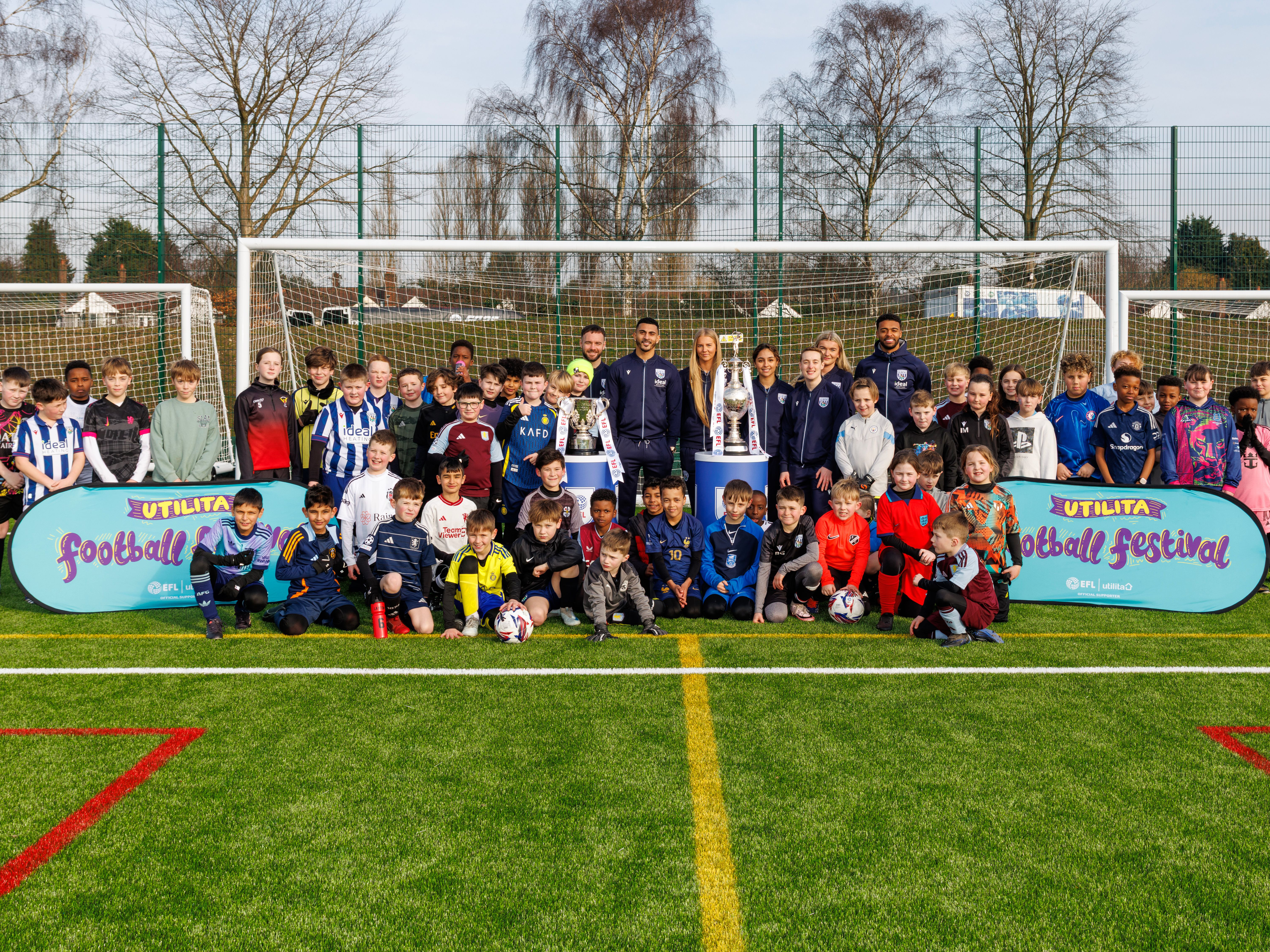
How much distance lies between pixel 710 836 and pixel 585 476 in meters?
4.04

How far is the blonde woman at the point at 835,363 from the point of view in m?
7.35

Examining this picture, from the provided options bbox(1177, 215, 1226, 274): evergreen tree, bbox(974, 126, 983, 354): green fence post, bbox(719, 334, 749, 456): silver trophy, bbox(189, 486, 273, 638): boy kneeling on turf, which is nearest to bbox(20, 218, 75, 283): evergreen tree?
bbox(189, 486, 273, 638): boy kneeling on turf

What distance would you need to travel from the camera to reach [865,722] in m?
4.22

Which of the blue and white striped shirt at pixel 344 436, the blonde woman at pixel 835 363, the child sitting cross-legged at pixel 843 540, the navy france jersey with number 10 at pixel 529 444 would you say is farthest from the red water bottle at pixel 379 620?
the blonde woman at pixel 835 363

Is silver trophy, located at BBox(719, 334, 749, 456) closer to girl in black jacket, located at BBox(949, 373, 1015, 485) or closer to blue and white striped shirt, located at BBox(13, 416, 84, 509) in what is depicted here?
girl in black jacket, located at BBox(949, 373, 1015, 485)

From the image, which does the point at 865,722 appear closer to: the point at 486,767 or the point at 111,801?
the point at 486,767

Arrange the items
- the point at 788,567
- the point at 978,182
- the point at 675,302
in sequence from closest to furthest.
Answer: the point at 788,567, the point at 675,302, the point at 978,182

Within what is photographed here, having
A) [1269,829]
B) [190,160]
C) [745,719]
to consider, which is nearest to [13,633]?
[745,719]

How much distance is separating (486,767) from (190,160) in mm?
12273

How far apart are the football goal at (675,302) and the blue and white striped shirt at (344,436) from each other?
3.08m

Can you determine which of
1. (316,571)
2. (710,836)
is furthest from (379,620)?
(710,836)

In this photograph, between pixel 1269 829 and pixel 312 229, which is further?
pixel 312 229

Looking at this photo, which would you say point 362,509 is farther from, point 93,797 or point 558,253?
point 558,253

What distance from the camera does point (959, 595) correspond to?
18.4ft
